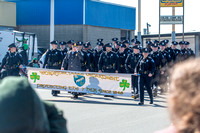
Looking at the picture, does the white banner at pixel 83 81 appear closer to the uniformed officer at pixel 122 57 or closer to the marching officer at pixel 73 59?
the marching officer at pixel 73 59

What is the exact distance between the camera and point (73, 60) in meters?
13.8

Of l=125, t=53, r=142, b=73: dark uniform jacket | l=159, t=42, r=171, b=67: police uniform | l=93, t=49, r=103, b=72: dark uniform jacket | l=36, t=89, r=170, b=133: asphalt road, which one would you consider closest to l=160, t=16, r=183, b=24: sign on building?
l=159, t=42, r=171, b=67: police uniform

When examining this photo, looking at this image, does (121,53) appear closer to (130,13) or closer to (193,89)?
(193,89)

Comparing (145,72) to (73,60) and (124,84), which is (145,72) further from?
(73,60)

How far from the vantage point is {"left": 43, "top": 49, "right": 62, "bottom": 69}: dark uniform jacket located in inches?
571

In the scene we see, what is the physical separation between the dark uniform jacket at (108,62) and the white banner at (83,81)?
61.3 inches

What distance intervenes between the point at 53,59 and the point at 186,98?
13206 mm

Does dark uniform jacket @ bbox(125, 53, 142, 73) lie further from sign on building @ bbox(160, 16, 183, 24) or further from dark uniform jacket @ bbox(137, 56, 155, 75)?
sign on building @ bbox(160, 16, 183, 24)

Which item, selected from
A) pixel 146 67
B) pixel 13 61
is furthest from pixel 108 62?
pixel 13 61

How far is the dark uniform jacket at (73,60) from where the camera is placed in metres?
13.8

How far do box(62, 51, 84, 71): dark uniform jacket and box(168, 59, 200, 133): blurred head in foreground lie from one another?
40.3 feet

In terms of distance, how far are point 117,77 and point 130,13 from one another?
29.8 m

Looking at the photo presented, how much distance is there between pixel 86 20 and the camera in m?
36.6

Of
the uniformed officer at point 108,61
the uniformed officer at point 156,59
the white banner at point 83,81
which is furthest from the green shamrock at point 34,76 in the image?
the uniformed officer at point 156,59
